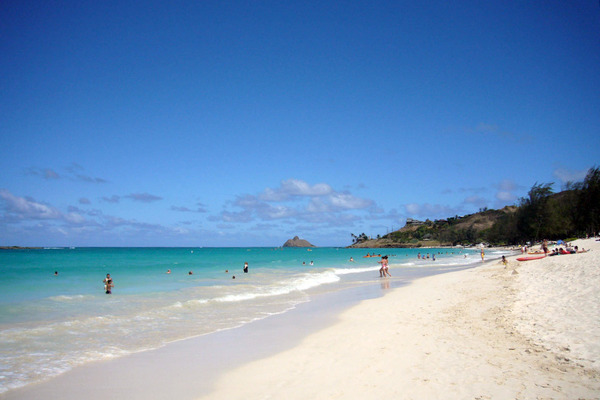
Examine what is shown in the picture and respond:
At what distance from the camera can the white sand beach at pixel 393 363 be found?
231 inches

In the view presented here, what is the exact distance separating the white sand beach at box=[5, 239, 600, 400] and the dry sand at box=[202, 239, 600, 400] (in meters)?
0.02

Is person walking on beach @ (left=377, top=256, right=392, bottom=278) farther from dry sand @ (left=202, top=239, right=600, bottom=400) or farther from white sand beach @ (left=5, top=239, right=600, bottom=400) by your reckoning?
white sand beach @ (left=5, top=239, right=600, bottom=400)

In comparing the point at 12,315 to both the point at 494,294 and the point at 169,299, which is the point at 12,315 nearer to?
the point at 169,299

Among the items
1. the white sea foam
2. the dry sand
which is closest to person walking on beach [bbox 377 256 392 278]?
the dry sand

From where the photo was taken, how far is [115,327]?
11.9 meters

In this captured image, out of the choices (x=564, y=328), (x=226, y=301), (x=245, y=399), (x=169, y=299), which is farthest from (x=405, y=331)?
(x=169, y=299)

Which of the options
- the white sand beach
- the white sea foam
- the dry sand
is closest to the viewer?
the dry sand

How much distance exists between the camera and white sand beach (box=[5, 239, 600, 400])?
5.86m

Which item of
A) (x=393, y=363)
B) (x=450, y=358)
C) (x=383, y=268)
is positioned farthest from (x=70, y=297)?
(x=383, y=268)

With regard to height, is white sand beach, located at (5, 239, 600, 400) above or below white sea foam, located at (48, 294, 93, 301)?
below

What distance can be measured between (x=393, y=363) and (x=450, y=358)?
3.88ft

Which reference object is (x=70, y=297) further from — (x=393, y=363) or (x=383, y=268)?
(x=383, y=268)

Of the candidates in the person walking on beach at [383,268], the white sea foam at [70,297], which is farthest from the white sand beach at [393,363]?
the person walking on beach at [383,268]

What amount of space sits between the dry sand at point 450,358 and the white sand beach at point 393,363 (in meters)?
0.02
